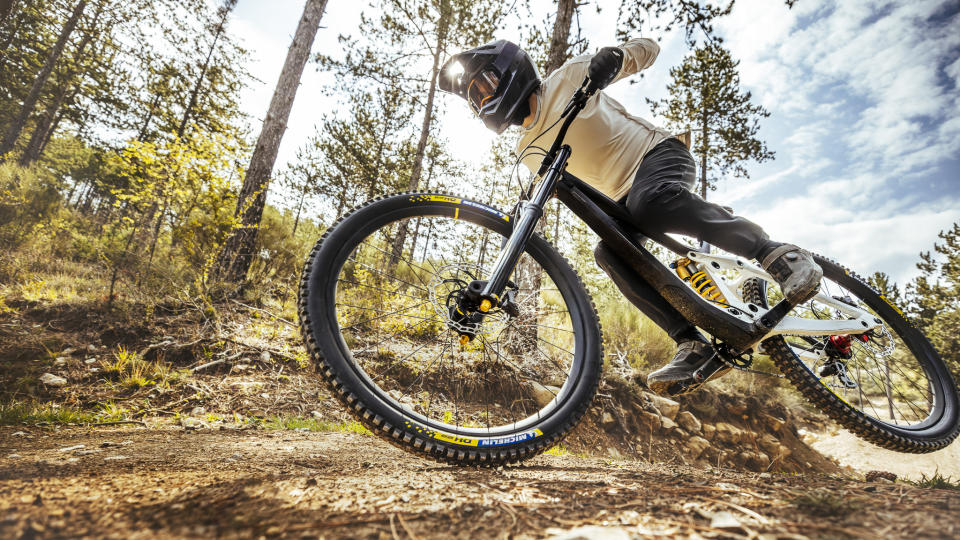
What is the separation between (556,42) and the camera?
16.6 ft

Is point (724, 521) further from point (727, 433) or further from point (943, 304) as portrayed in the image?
point (943, 304)

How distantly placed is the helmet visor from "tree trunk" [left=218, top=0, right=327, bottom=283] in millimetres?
3928

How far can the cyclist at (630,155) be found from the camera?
1.75 metres

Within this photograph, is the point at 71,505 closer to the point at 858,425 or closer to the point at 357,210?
the point at 357,210

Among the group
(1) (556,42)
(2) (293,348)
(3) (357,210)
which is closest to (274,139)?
(2) (293,348)

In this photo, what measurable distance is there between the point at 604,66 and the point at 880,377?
327 centimetres

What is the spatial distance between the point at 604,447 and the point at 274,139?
5904 millimetres

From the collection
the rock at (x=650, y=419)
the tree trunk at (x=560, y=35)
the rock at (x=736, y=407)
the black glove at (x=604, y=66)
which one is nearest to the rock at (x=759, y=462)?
the rock at (x=736, y=407)

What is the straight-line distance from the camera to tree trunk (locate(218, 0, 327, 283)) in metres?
4.64

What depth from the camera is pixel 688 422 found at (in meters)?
4.38

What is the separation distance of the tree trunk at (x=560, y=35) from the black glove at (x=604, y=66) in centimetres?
378

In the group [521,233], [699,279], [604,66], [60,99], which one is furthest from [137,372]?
[60,99]

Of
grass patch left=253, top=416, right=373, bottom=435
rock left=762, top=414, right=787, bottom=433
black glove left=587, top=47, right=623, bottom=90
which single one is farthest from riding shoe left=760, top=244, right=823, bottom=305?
rock left=762, top=414, right=787, bottom=433

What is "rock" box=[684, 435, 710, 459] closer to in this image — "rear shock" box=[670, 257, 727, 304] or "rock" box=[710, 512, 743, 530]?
"rear shock" box=[670, 257, 727, 304]
